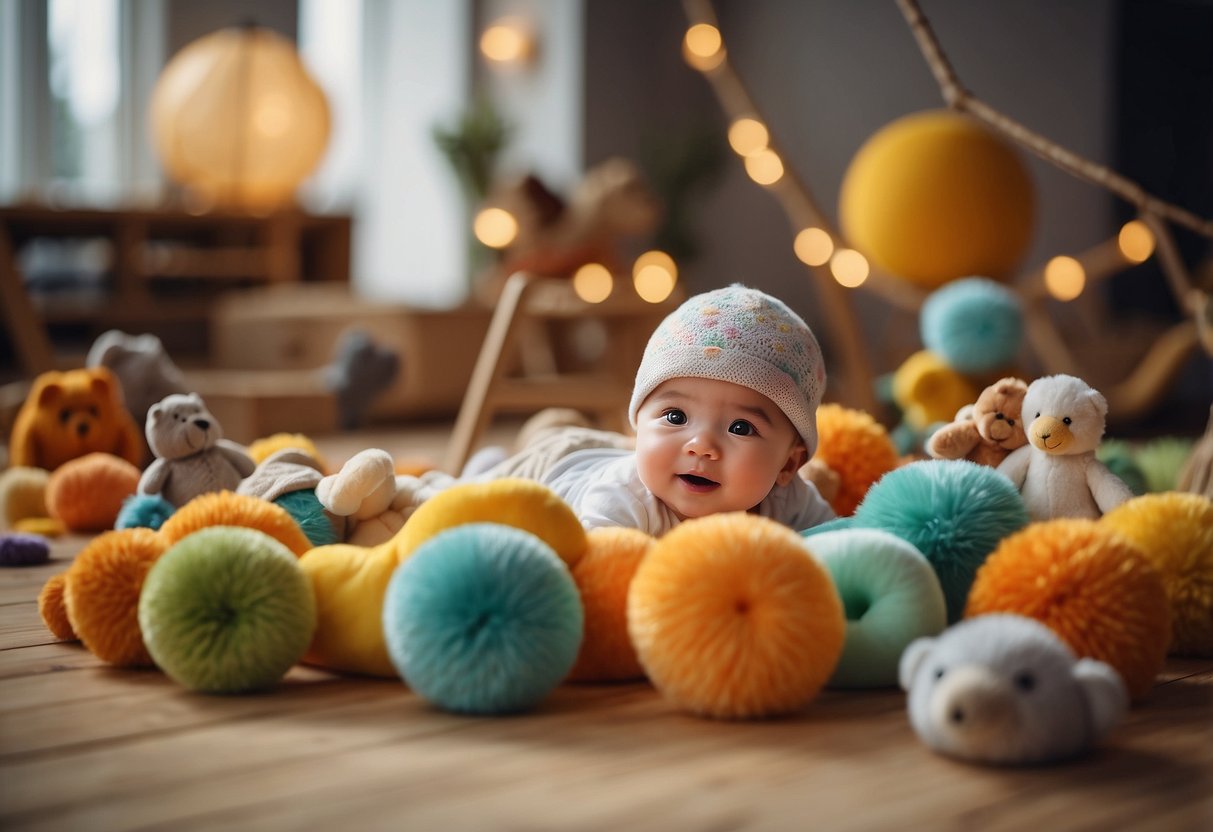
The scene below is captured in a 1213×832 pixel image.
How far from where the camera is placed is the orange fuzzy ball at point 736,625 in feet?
2.72

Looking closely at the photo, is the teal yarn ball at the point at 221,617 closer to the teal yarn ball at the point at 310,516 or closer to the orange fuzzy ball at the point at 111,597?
the orange fuzzy ball at the point at 111,597

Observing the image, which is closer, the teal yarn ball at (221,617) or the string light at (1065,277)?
the teal yarn ball at (221,617)

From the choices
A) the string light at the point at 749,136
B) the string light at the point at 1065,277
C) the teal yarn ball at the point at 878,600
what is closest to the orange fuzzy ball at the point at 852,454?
the teal yarn ball at the point at 878,600

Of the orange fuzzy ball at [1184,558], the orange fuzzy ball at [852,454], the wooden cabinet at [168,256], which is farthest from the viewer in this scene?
the wooden cabinet at [168,256]

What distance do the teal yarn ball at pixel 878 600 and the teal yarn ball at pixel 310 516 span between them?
459 millimetres

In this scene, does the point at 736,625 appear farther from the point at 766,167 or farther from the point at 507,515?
the point at 766,167

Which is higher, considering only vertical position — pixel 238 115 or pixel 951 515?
pixel 238 115

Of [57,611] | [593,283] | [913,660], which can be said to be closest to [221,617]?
[57,611]

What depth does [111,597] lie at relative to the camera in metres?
0.96

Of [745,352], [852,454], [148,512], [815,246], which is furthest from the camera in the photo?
[815,246]

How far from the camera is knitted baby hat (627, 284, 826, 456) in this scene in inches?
45.1

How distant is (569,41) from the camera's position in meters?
4.32

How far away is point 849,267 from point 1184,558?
1694 mm

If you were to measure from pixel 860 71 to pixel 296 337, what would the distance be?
7.04 feet
